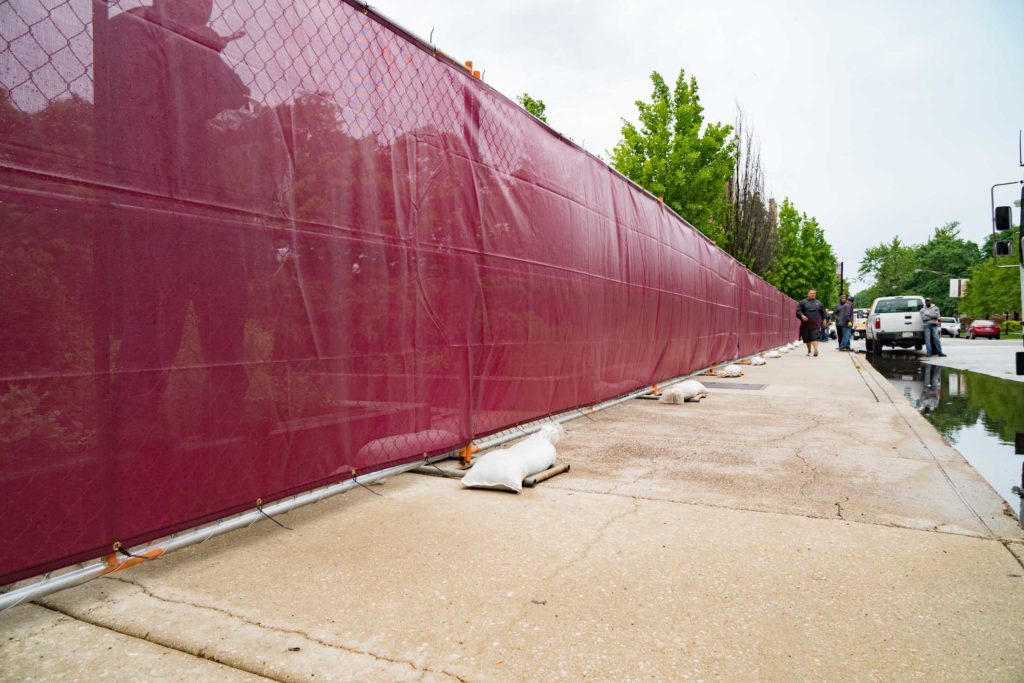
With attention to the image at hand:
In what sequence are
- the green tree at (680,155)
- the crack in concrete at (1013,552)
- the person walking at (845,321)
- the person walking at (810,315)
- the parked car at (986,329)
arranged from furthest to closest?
1. the parked car at (986,329)
2. the green tree at (680,155)
3. the person walking at (845,321)
4. the person walking at (810,315)
5. the crack in concrete at (1013,552)

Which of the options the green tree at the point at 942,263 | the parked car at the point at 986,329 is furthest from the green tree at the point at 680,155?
the green tree at the point at 942,263

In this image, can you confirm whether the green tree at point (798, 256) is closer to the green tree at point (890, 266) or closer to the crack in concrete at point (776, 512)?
the crack in concrete at point (776, 512)

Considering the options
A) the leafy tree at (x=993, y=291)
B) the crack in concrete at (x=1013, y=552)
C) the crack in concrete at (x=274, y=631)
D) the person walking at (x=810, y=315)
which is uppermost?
the leafy tree at (x=993, y=291)

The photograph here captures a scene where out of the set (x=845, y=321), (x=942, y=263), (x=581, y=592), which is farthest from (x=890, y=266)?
(x=581, y=592)

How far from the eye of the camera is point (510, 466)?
373cm

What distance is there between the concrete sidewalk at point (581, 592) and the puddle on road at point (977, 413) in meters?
0.94

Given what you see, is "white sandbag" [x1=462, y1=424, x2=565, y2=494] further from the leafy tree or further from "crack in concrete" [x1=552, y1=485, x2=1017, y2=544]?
the leafy tree

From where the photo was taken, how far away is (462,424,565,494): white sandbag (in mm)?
3705

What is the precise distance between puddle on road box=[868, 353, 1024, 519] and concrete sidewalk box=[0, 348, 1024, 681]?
94 cm

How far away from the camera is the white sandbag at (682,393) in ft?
25.9

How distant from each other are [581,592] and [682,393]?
5877 mm

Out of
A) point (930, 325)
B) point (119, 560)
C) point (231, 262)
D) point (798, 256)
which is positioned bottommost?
point (119, 560)

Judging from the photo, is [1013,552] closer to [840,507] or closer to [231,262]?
[840,507]

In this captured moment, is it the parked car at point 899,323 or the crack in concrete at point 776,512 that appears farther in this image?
the parked car at point 899,323
